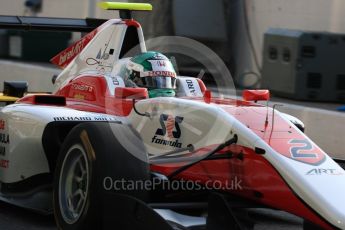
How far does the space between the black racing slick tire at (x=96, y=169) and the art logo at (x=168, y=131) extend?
0.45 metres

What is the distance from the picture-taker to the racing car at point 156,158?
210 inches

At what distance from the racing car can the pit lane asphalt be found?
0.14 meters

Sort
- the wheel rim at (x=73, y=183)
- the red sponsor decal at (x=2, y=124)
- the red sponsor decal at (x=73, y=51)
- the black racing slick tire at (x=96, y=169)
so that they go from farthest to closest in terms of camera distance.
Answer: the red sponsor decal at (x=73, y=51) < the red sponsor decal at (x=2, y=124) < the wheel rim at (x=73, y=183) < the black racing slick tire at (x=96, y=169)

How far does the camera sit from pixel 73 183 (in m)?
5.91

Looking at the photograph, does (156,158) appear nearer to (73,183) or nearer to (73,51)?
(73,183)

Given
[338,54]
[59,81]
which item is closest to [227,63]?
[338,54]

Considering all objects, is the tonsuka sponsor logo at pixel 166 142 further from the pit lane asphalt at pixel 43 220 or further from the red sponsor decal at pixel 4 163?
the red sponsor decal at pixel 4 163

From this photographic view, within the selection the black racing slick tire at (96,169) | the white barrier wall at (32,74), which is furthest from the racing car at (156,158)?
the white barrier wall at (32,74)

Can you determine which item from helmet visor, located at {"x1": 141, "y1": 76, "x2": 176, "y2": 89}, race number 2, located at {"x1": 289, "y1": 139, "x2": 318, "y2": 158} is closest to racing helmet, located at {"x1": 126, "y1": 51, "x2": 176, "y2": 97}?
helmet visor, located at {"x1": 141, "y1": 76, "x2": 176, "y2": 89}

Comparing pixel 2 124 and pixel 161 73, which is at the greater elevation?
pixel 161 73

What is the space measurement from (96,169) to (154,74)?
5.42 feet

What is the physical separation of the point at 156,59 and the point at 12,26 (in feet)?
5.70

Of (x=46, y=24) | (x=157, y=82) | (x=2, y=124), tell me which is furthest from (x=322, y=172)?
(x=46, y=24)

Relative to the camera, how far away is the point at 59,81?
8.09 meters
